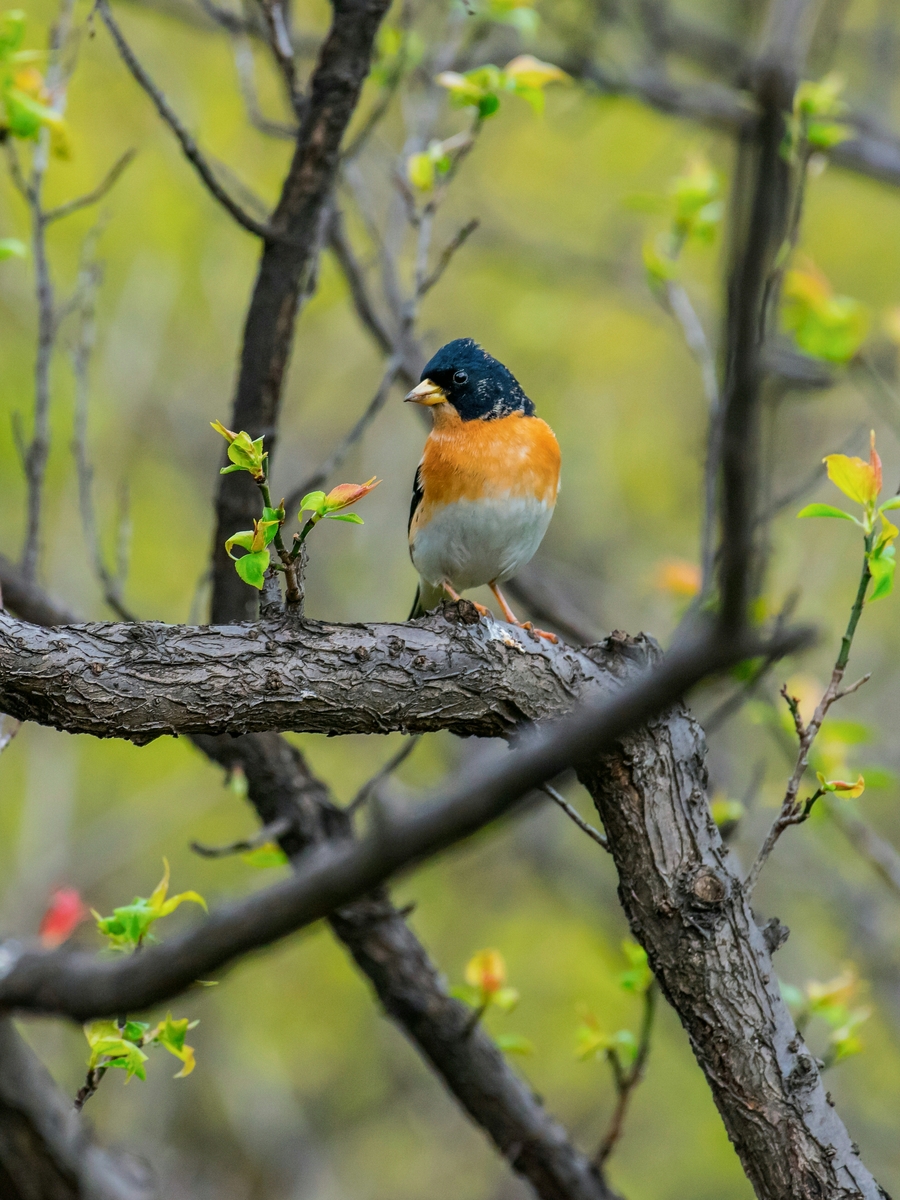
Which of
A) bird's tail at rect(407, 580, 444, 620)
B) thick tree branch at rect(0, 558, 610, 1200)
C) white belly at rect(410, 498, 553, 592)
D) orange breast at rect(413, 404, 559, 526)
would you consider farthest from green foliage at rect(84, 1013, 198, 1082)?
bird's tail at rect(407, 580, 444, 620)

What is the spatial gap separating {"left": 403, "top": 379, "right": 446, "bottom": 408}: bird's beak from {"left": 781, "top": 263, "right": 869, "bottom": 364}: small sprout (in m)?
1.54

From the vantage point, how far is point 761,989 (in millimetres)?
2414

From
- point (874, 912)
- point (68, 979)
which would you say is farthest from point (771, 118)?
point (874, 912)

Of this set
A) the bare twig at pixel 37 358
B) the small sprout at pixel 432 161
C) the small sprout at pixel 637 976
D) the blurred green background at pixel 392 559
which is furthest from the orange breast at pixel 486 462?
the blurred green background at pixel 392 559

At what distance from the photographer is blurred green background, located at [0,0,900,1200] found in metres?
8.69

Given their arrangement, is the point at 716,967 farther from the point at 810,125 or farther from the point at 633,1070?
the point at 810,125

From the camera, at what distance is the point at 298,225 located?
3.28m

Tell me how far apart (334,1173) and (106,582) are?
25.2 ft

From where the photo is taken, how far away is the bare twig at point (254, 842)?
3.46m

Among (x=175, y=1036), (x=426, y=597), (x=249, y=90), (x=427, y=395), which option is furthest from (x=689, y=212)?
(x=175, y=1036)

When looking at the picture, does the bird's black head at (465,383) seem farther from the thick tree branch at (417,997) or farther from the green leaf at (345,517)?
the green leaf at (345,517)

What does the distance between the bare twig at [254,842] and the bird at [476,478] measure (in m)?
0.91

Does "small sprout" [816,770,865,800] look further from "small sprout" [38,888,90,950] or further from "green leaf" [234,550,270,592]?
"small sprout" [38,888,90,950]

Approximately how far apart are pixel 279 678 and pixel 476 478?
1.80 metres
